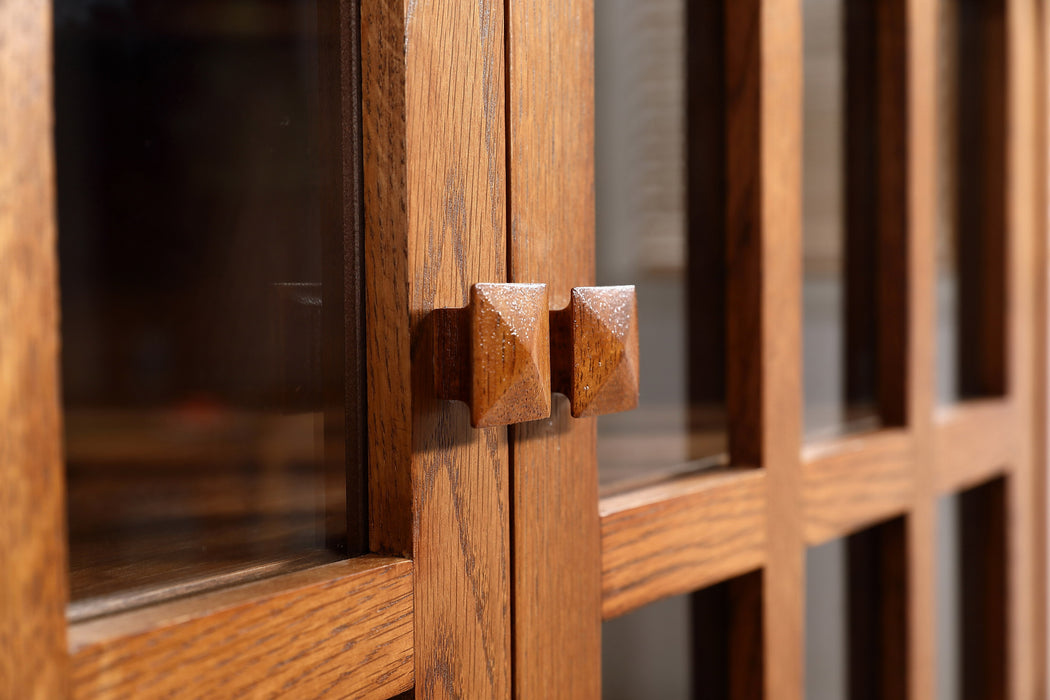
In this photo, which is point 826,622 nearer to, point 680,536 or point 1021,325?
point 680,536

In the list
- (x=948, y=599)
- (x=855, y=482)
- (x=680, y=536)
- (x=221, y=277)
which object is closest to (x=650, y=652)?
(x=680, y=536)

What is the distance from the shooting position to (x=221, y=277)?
32 cm

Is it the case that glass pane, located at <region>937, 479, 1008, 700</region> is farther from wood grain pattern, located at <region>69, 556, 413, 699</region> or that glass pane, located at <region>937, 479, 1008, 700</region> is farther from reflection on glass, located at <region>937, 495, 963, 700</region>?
wood grain pattern, located at <region>69, 556, 413, 699</region>

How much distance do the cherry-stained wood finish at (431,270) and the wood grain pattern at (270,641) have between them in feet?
0.05

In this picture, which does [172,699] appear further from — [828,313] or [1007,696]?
[1007,696]

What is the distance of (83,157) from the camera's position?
11.0 inches

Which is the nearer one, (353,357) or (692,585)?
(353,357)

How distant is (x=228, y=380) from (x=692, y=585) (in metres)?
0.25

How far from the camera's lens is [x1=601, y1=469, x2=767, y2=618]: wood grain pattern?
0.39m

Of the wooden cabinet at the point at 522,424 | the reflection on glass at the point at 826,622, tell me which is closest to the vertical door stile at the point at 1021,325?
the wooden cabinet at the point at 522,424

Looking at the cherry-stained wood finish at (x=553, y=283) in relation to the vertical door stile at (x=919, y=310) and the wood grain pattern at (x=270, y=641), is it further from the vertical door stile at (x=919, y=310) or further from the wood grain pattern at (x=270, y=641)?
the vertical door stile at (x=919, y=310)

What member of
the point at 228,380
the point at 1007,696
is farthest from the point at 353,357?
the point at 1007,696

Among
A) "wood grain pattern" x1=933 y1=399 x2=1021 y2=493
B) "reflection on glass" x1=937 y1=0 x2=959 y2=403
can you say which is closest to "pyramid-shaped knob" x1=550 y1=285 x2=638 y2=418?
"wood grain pattern" x1=933 y1=399 x2=1021 y2=493

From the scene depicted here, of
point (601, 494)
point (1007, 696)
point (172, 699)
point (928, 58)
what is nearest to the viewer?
point (172, 699)
